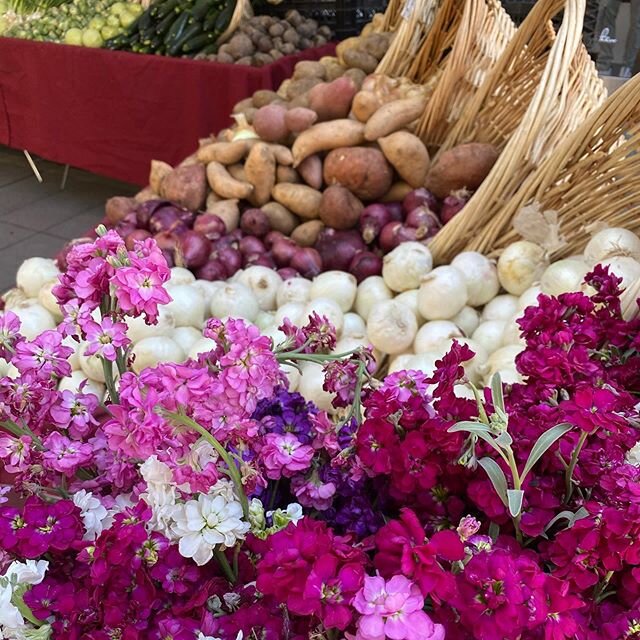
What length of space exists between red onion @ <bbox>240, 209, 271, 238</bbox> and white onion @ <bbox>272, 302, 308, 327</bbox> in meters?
0.43

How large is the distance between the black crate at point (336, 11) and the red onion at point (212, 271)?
2582mm

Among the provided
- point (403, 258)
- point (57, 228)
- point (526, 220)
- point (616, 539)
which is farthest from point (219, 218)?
point (57, 228)

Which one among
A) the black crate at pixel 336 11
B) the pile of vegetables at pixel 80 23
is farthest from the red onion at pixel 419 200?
the pile of vegetables at pixel 80 23

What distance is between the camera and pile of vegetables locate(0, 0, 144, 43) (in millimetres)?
3652

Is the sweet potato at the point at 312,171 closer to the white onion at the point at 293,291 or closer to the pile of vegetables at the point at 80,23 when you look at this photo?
the white onion at the point at 293,291

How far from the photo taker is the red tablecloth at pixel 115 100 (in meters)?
3.03

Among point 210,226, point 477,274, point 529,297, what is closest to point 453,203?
point 477,274

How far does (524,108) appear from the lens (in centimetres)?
170

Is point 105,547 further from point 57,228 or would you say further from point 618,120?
point 57,228

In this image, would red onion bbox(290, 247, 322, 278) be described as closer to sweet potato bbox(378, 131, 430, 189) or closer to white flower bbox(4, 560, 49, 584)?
sweet potato bbox(378, 131, 430, 189)

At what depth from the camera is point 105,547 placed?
48 centimetres

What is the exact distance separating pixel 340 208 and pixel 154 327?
67cm

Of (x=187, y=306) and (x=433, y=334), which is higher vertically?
(x=433, y=334)

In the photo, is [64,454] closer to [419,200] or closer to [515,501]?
[515,501]
